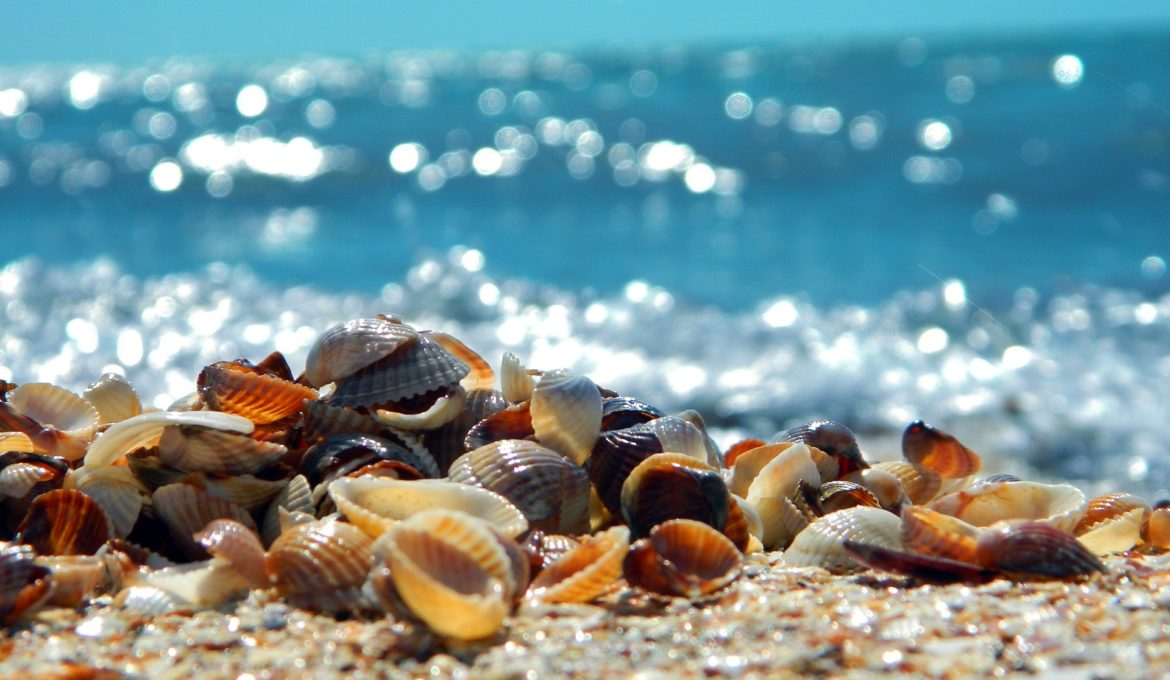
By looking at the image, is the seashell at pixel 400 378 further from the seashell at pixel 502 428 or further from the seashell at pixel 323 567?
the seashell at pixel 323 567

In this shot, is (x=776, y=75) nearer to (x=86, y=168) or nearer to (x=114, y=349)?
(x=86, y=168)

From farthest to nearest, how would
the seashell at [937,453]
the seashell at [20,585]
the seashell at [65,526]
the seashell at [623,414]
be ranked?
the seashell at [937,453], the seashell at [623,414], the seashell at [65,526], the seashell at [20,585]

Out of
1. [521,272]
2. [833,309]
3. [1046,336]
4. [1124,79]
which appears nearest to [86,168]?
[521,272]

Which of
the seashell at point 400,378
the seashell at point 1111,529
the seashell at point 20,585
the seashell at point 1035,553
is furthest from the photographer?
the seashell at point 400,378

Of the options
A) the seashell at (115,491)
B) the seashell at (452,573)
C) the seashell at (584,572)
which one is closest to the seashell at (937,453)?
the seashell at (584,572)

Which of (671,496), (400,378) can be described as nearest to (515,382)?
(400,378)

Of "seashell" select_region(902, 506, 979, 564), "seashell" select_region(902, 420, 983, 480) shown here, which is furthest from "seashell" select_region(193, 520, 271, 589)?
"seashell" select_region(902, 420, 983, 480)
